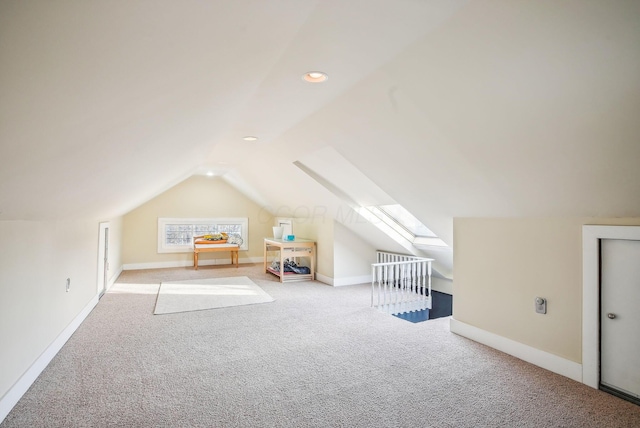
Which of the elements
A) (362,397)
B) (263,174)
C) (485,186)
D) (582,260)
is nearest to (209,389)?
(362,397)

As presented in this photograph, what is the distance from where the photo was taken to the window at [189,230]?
8.01 meters

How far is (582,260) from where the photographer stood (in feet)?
8.69

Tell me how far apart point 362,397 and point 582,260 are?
1.93 m

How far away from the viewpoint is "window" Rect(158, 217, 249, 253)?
26.3 feet

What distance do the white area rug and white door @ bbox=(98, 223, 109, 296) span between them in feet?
2.68

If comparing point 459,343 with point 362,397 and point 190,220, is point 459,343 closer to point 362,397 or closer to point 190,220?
point 362,397

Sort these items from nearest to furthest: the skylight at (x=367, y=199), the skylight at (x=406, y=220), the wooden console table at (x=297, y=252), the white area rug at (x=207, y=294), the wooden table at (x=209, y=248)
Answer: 1. the skylight at (x=367, y=199)
2. the white area rug at (x=207, y=294)
3. the skylight at (x=406, y=220)
4. the wooden console table at (x=297, y=252)
5. the wooden table at (x=209, y=248)

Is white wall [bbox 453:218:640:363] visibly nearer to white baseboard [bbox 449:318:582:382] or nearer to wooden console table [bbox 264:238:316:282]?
white baseboard [bbox 449:318:582:382]

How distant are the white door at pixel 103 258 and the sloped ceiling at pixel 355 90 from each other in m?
2.55

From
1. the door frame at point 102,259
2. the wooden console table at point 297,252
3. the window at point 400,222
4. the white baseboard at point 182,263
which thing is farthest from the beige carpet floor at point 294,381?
the white baseboard at point 182,263

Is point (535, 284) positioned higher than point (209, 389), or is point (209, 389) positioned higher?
point (535, 284)

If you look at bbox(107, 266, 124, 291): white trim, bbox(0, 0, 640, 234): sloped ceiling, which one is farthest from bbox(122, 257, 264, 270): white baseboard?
bbox(0, 0, 640, 234): sloped ceiling

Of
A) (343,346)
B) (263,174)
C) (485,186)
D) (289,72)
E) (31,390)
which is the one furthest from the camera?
(263,174)

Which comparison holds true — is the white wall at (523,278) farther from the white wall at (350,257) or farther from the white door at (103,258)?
the white door at (103,258)
